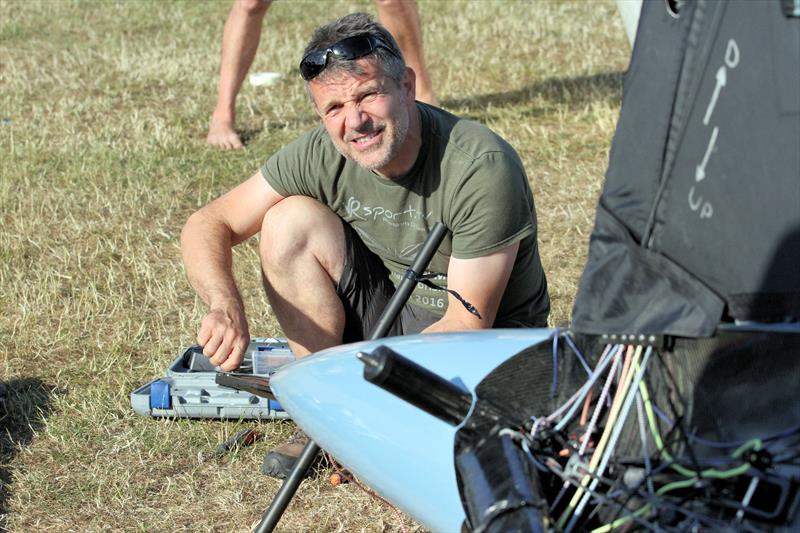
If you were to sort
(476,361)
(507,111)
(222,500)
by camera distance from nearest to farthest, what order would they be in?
(476,361) < (222,500) < (507,111)

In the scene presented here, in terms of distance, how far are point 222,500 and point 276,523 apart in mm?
426

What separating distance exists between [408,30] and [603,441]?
205 inches

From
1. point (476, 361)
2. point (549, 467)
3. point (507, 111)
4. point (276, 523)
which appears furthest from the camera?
point (507, 111)

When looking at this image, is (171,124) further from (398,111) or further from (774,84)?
(774,84)

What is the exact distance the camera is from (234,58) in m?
7.29

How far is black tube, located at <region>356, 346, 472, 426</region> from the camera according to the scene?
2.31 meters

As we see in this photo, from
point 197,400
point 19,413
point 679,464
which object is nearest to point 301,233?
point 197,400

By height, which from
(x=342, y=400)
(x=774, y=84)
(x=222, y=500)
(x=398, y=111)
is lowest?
(x=222, y=500)

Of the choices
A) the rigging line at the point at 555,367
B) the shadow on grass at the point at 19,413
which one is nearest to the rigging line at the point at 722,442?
the rigging line at the point at 555,367

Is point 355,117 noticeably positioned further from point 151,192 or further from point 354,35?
point 151,192

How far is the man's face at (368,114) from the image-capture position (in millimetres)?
3549

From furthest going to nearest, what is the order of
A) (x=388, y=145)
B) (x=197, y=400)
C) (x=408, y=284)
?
(x=197, y=400) < (x=388, y=145) < (x=408, y=284)

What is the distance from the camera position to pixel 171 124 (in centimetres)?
794

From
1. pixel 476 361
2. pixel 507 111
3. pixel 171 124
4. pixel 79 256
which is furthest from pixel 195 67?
pixel 476 361
